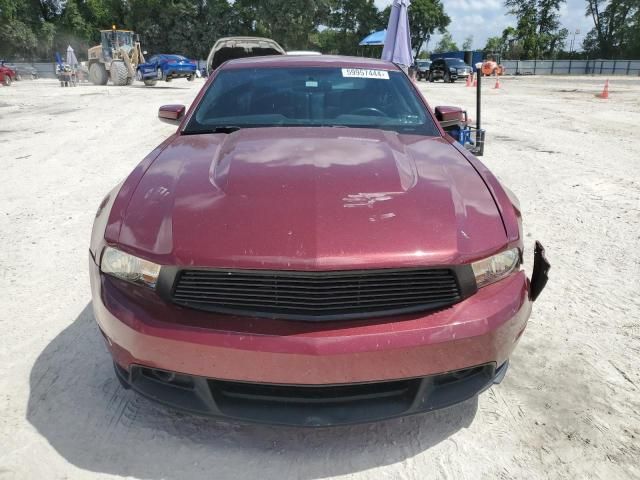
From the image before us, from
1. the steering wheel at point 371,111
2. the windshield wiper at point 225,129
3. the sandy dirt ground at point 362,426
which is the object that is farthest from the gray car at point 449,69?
the windshield wiper at point 225,129

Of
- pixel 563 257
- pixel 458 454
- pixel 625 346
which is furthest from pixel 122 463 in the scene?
pixel 563 257

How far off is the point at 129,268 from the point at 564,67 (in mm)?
51489

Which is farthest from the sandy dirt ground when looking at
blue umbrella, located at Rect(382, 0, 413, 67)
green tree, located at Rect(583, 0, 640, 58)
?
green tree, located at Rect(583, 0, 640, 58)

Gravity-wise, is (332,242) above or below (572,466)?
above

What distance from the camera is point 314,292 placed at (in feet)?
5.45

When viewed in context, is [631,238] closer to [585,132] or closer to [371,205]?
[371,205]

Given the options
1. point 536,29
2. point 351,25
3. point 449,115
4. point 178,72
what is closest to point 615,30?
point 536,29

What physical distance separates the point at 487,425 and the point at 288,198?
126cm

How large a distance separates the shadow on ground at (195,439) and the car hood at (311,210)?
77cm

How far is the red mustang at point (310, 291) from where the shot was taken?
1641 millimetres

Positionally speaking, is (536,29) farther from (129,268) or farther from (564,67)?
(129,268)

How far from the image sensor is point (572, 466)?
1.85 m

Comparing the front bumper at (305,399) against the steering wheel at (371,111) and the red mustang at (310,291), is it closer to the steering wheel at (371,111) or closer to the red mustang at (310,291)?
the red mustang at (310,291)

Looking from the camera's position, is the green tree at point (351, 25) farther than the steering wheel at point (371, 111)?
Yes
